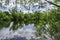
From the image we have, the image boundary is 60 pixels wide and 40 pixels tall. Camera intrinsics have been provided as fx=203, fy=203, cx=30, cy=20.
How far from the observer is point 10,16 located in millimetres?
13242

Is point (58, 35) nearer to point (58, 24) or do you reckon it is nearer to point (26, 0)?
point (58, 24)

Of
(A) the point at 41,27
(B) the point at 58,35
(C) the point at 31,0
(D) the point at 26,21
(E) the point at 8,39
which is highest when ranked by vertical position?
(C) the point at 31,0

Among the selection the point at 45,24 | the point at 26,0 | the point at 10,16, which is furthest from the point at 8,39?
the point at 10,16

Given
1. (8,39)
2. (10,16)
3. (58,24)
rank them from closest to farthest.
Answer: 1. (58,24)
2. (8,39)
3. (10,16)

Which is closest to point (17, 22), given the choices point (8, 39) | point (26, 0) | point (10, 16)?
point (10, 16)

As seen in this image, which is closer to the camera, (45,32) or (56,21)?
(56,21)

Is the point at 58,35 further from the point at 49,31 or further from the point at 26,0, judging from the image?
the point at 26,0

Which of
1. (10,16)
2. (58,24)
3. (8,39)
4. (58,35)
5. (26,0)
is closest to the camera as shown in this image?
(58,24)

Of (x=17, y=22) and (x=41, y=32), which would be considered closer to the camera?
(x=41, y=32)

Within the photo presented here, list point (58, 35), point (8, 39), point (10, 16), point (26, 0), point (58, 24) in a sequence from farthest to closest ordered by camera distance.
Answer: point (10, 16)
point (8, 39)
point (26, 0)
point (58, 35)
point (58, 24)

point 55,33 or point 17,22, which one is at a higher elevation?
point 55,33

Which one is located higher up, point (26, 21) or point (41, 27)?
point (41, 27)

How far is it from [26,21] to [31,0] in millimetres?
8486

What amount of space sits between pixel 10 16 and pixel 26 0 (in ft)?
24.4
